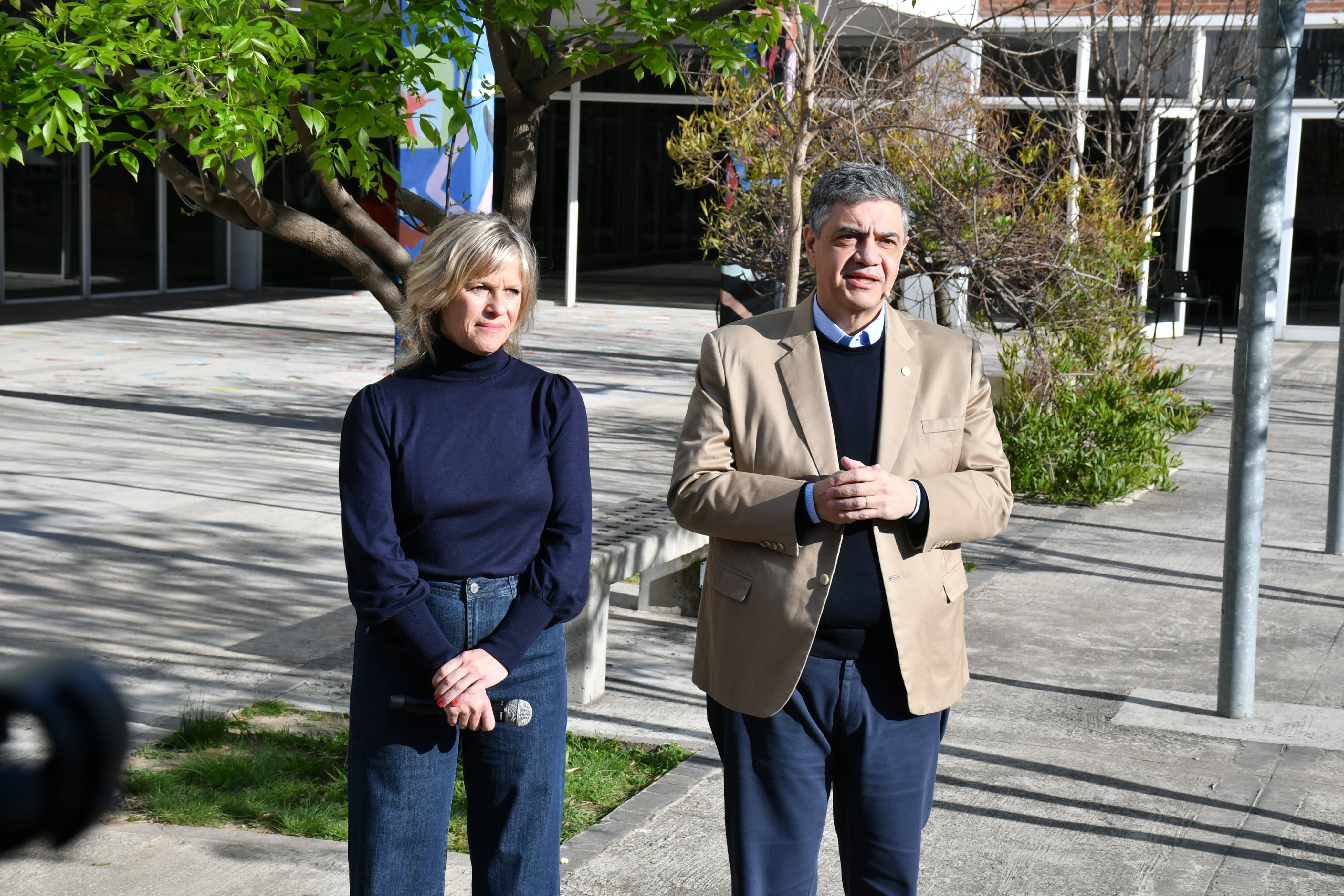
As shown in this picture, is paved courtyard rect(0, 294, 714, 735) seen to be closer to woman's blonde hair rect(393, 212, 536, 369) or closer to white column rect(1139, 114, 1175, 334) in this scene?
woman's blonde hair rect(393, 212, 536, 369)

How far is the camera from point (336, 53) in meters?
4.00

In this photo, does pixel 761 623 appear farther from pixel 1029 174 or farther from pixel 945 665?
pixel 1029 174

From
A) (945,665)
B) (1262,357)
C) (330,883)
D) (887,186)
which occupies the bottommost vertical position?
(330,883)

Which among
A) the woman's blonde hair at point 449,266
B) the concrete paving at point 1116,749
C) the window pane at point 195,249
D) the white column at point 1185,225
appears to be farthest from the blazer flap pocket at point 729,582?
the window pane at point 195,249

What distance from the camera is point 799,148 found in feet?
21.2

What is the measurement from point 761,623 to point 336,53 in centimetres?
213

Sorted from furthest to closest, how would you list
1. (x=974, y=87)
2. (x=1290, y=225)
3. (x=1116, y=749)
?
(x=1290, y=225) → (x=974, y=87) → (x=1116, y=749)

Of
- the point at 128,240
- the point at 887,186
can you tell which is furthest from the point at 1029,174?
the point at 128,240

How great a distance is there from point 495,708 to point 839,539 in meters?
0.76

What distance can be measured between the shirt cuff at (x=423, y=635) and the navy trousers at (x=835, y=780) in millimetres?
615

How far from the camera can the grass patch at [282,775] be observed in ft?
13.8

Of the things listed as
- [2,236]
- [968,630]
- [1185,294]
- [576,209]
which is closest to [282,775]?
[968,630]

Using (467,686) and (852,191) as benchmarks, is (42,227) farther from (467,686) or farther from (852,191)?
(852,191)

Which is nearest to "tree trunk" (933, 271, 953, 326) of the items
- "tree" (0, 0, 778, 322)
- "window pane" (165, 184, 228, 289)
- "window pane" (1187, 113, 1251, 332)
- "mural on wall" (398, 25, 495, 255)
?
"mural on wall" (398, 25, 495, 255)
